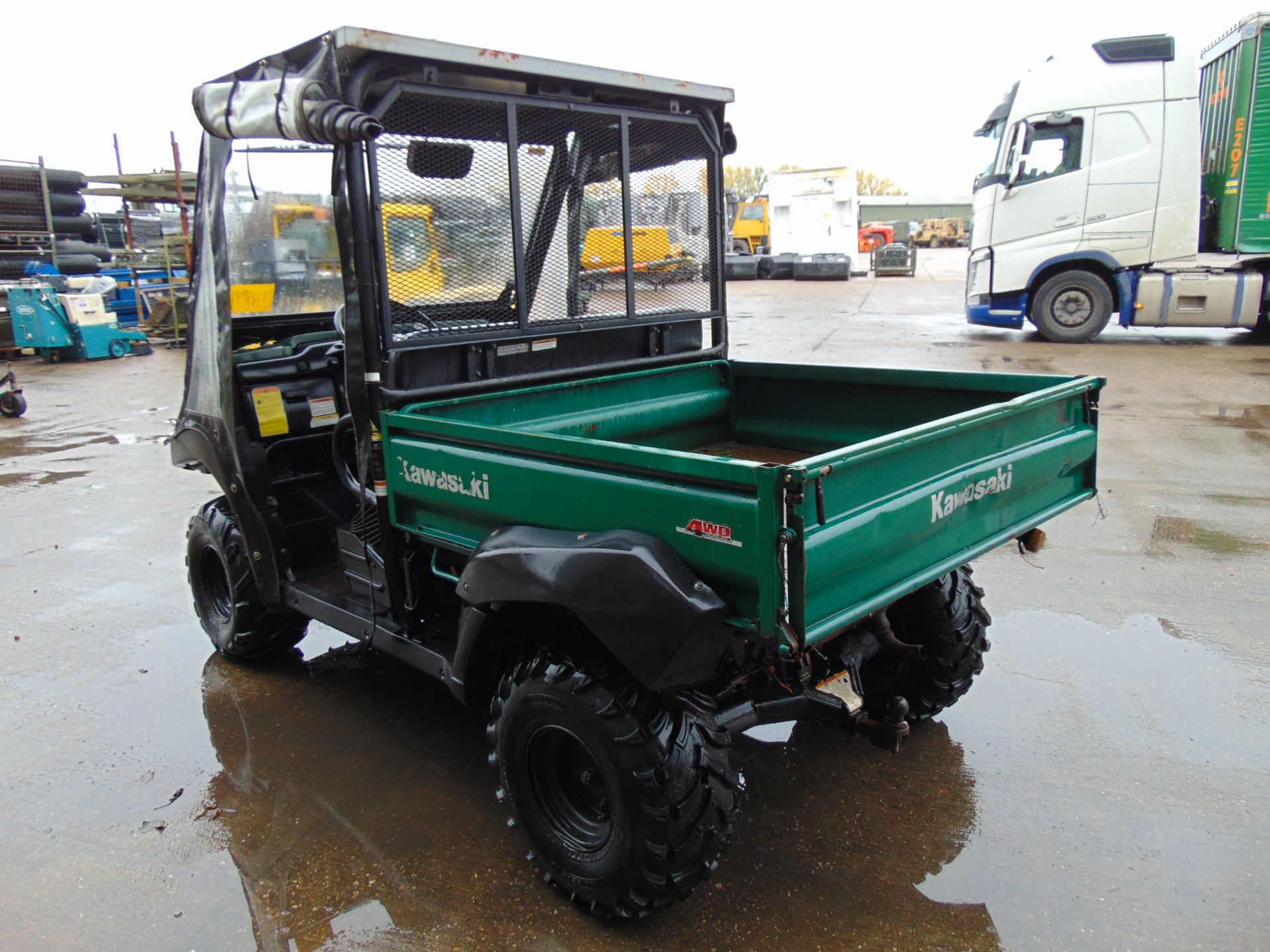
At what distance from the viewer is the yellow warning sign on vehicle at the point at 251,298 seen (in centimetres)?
383

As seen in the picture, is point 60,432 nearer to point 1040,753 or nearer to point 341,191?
point 341,191

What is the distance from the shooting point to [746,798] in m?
→ 3.18

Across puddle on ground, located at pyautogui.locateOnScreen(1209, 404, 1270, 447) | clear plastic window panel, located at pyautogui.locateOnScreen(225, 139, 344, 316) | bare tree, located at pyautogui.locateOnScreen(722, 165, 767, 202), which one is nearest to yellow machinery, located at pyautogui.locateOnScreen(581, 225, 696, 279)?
clear plastic window panel, located at pyautogui.locateOnScreen(225, 139, 344, 316)

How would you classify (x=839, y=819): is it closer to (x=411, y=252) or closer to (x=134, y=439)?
(x=411, y=252)

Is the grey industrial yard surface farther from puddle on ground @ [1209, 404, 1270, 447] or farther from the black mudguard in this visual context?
puddle on ground @ [1209, 404, 1270, 447]

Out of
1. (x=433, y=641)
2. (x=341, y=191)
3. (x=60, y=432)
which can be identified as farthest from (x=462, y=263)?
(x=60, y=432)

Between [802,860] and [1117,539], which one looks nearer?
[802,860]

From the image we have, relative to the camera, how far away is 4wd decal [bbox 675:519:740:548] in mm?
2180

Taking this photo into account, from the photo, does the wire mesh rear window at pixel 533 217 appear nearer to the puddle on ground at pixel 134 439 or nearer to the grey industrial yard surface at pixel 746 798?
the grey industrial yard surface at pixel 746 798

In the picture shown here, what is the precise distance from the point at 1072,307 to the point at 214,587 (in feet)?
41.4

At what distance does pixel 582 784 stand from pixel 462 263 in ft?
5.67

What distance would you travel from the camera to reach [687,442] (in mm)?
4094

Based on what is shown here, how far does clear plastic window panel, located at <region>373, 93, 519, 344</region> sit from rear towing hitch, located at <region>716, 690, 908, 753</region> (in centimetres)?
157

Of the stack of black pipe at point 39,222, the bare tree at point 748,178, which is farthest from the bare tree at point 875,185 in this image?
the stack of black pipe at point 39,222
